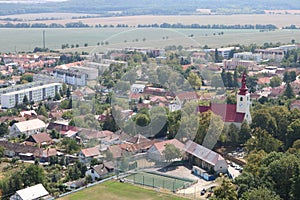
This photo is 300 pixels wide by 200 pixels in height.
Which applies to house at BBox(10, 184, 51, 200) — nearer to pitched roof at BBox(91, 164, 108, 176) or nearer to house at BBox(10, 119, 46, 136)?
pitched roof at BBox(91, 164, 108, 176)

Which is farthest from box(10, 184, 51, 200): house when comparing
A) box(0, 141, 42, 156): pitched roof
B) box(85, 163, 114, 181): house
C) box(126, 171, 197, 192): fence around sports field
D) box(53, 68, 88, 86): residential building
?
box(53, 68, 88, 86): residential building

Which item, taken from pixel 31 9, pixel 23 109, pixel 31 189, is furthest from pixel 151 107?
pixel 31 9

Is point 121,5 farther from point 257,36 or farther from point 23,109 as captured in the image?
point 23,109

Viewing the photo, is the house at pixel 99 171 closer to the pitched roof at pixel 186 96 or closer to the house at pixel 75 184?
the house at pixel 75 184

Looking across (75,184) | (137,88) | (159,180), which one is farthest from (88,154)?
(159,180)

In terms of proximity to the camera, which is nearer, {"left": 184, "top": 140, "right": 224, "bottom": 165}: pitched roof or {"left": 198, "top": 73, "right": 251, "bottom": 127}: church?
{"left": 184, "top": 140, "right": 224, "bottom": 165}: pitched roof

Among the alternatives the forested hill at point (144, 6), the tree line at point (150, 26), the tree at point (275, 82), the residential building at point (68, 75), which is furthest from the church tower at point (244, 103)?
the forested hill at point (144, 6)
